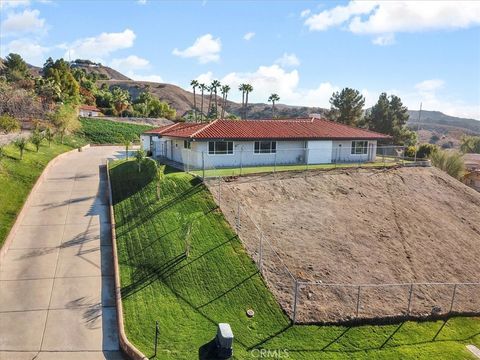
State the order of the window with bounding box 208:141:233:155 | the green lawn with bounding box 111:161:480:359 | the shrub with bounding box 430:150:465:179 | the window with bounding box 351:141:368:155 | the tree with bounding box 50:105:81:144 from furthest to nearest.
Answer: the tree with bounding box 50:105:81:144
the shrub with bounding box 430:150:465:179
the window with bounding box 351:141:368:155
the window with bounding box 208:141:233:155
the green lawn with bounding box 111:161:480:359

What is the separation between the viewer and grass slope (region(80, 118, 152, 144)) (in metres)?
57.9

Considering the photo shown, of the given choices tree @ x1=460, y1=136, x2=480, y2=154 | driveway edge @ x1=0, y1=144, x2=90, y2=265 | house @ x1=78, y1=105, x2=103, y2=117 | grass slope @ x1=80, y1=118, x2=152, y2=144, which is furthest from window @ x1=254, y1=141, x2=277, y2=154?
tree @ x1=460, y1=136, x2=480, y2=154

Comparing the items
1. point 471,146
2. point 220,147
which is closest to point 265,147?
point 220,147

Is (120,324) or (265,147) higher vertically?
(265,147)

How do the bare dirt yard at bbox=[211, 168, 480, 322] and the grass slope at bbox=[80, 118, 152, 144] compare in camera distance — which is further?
the grass slope at bbox=[80, 118, 152, 144]

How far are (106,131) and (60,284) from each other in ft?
158

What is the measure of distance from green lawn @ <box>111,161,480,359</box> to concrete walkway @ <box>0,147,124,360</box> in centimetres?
100

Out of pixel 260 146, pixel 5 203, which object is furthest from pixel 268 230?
pixel 5 203

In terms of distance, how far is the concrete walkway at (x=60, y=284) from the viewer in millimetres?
12469

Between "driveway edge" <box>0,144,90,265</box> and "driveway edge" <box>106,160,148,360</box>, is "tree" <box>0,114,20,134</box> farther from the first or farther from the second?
"driveway edge" <box>106,160,148,360</box>

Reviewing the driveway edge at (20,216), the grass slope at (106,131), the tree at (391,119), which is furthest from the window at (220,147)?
the tree at (391,119)

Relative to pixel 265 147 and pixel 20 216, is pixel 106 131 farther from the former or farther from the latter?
pixel 20 216

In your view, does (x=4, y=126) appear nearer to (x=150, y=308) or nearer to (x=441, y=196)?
(x=150, y=308)

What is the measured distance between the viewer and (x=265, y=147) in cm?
3200
